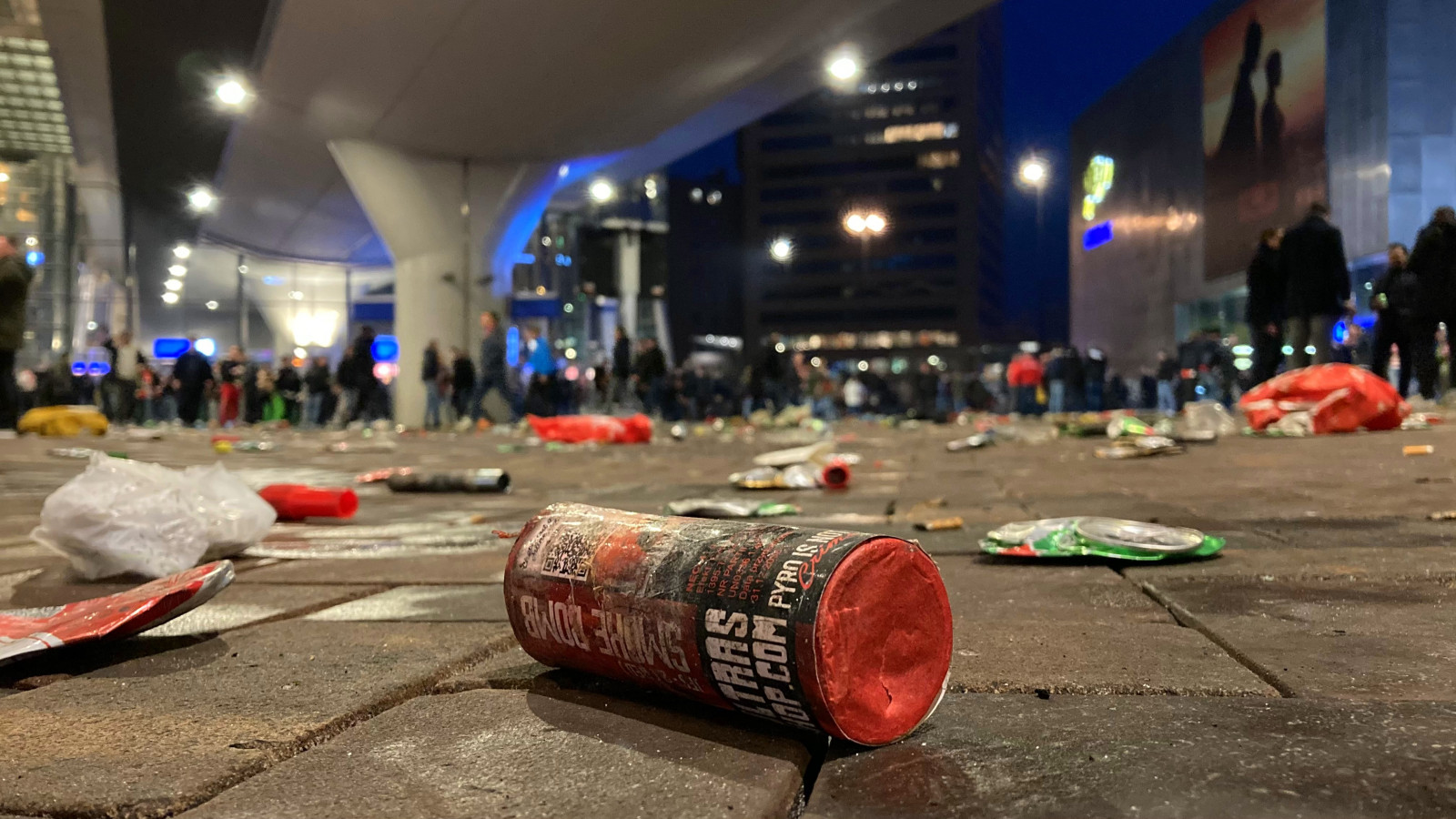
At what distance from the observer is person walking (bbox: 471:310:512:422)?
602 inches

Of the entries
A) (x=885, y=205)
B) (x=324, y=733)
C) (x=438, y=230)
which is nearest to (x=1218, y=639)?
(x=324, y=733)

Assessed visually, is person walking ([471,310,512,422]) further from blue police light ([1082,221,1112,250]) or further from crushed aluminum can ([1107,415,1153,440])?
blue police light ([1082,221,1112,250])

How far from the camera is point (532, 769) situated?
1.09 m

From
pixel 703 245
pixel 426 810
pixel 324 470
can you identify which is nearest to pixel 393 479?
pixel 324 470

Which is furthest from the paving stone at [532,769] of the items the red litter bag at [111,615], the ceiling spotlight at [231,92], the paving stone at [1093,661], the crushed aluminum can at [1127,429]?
the ceiling spotlight at [231,92]

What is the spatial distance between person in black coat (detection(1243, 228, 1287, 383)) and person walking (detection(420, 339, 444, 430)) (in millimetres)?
11416

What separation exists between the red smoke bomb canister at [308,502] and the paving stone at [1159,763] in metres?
3.09

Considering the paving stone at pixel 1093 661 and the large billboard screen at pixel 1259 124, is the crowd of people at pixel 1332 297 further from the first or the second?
the large billboard screen at pixel 1259 124

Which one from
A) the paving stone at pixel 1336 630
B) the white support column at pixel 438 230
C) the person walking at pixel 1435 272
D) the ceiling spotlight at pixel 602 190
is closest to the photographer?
the paving stone at pixel 1336 630

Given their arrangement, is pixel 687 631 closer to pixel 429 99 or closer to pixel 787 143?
pixel 429 99

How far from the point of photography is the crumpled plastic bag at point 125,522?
2318 mm

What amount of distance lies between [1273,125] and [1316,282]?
68.1 feet

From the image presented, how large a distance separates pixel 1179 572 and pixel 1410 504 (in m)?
1.66

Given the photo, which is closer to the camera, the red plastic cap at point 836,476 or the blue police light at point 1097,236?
the red plastic cap at point 836,476
